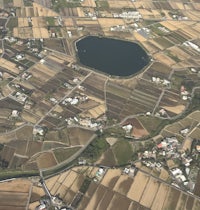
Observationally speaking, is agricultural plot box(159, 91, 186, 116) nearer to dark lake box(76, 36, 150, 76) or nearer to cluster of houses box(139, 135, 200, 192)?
cluster of houses box(139, 135, 200, 192)

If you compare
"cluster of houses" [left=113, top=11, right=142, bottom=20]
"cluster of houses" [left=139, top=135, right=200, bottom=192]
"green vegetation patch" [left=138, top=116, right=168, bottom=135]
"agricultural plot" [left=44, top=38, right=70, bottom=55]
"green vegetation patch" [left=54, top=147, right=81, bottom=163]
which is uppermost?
"agricultural plot" [left=44, top=38, right=70, bottom=55]

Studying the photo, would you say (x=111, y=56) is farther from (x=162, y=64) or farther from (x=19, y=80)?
(x=19, y=80)

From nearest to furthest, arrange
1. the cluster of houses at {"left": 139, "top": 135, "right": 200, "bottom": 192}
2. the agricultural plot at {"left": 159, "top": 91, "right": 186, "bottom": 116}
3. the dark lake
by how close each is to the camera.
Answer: the cluster of houses at {"left": 139, "top": 135, "right": 200, "bottom": 192}
the agricultural plot at {"left": 159, "top": 91, "right": 186, "bottom": 116}
the dark lake

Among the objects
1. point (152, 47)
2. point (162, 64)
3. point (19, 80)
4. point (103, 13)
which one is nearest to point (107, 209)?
point (19, 80)

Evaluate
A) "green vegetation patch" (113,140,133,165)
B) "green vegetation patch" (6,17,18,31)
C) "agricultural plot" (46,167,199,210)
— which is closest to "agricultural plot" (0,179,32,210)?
"agricultural plot" (46,167,199,210)

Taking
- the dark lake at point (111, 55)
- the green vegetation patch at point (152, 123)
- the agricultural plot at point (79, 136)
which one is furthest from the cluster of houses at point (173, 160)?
the dark lake at point (111, 55)

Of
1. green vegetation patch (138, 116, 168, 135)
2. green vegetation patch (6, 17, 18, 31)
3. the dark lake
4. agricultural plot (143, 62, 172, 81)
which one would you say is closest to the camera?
green vegetation patch (138, 116, 168, 135)

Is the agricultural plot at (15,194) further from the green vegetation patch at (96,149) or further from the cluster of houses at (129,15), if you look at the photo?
the cluster of houses at (129,15)

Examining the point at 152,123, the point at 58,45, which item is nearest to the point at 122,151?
the point at 152,123
